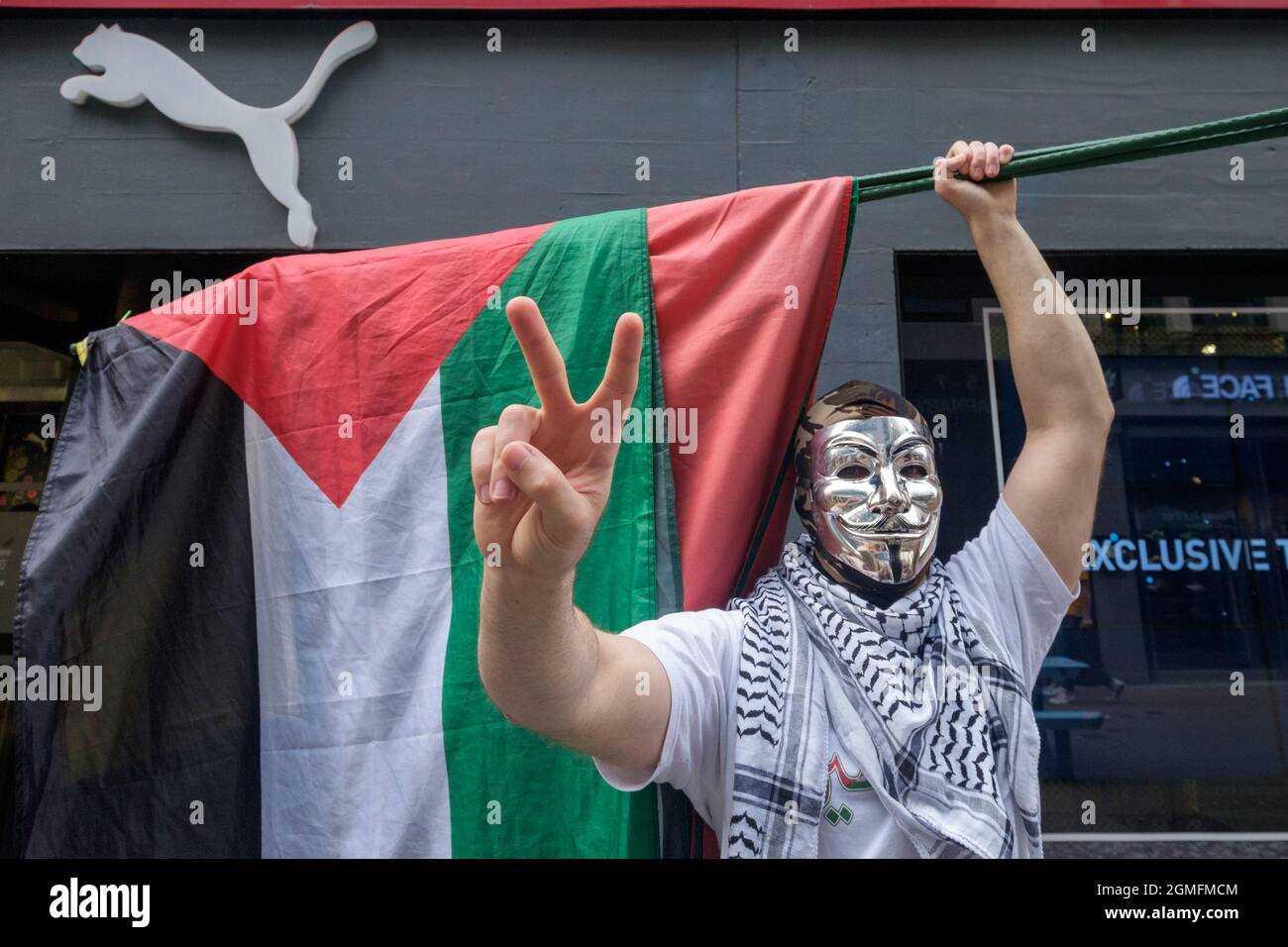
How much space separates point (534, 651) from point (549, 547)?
0.25 metres

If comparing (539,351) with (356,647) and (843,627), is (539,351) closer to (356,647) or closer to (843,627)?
(843,627)

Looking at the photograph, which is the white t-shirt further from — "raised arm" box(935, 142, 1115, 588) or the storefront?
the storefront

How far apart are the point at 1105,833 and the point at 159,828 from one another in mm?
3917

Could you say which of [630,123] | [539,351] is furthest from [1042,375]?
[630,123]

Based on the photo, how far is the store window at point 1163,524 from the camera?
14.4 feet

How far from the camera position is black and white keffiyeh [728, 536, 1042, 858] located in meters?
2.06

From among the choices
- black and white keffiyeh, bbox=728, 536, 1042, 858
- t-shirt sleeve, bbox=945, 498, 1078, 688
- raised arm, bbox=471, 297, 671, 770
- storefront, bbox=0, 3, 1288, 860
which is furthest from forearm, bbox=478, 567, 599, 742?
storefront, bbox=0, 3, 1288, 860

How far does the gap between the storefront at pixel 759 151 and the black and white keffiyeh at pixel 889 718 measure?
187 cm

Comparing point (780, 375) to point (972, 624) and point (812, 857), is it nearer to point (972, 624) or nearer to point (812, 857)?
point (972, 624)

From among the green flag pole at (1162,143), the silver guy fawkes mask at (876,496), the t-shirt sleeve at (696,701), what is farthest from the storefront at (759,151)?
the t-shirt sleeve at (696,701)

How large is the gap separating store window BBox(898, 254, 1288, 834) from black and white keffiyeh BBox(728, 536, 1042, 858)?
7.24 feet

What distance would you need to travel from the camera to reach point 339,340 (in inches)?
106

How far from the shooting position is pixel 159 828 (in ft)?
8.07


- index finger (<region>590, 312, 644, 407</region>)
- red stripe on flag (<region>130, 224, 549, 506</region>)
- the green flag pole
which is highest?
the green flag pole
